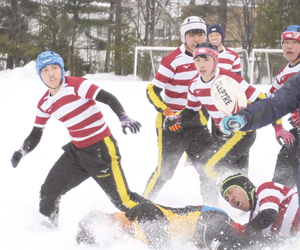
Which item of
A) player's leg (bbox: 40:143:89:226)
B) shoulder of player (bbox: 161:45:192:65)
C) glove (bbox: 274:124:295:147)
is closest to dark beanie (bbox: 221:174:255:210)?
glove (bbox: 274:124:295:147)

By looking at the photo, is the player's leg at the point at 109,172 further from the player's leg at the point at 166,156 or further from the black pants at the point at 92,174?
the player's leg at the point at 166,156

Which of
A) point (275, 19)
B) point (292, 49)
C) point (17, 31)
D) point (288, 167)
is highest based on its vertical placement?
point (275, 19)

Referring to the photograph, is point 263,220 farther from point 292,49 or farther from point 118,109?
point 292,49

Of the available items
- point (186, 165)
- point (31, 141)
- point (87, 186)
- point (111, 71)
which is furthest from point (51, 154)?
point (111, 71)

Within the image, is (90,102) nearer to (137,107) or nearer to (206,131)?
(206,131)

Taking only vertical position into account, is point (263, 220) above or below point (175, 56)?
below

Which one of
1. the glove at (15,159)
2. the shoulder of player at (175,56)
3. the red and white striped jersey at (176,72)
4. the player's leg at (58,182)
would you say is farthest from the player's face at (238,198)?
the glove at (15,159)

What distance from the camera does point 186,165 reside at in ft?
17.6

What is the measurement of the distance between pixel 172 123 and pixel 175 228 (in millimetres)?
1081

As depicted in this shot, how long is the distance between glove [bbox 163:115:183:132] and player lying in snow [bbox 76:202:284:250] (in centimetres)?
93

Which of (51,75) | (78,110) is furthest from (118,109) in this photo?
(51,75)

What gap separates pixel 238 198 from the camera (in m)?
2.73

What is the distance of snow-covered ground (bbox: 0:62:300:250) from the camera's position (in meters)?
2.89

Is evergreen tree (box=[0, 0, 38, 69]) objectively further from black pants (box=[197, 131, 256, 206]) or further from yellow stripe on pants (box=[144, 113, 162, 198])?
black pants (box=[197, 131, 256, 206])
